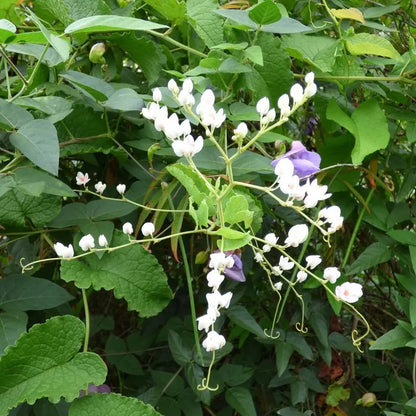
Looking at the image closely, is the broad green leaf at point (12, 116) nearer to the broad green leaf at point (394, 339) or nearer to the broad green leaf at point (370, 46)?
the broad green leaf at point (370, 46)

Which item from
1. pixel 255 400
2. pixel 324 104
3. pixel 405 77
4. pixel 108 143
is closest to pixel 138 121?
pixel 108 143

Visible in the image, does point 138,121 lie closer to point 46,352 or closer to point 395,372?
point 46,352

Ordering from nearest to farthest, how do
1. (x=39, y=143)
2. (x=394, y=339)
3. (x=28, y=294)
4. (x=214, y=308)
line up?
1. (x=214, y=308)
2. (x=39, y=143)
3. (x=28, y=294)
4. (x=394, y=339)

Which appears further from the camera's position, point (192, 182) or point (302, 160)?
point (302, 160)

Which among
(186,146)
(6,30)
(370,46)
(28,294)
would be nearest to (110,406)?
(28,294)

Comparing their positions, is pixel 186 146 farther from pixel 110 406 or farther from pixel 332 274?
pixel 110 406

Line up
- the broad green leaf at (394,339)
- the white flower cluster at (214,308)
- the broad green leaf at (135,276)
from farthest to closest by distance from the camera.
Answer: the broad green leaf at (394,339) < the broad green leaf at (135,276) < the white flower cluster at (214,308)

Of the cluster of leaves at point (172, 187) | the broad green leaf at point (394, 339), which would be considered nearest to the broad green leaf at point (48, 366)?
the cluster of leaves at point (172, 187)
